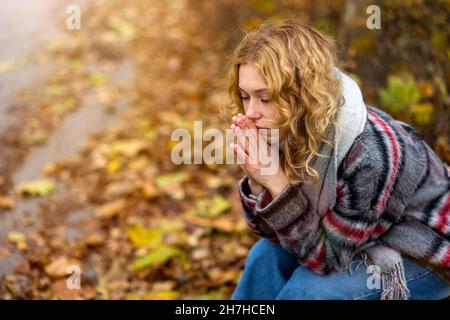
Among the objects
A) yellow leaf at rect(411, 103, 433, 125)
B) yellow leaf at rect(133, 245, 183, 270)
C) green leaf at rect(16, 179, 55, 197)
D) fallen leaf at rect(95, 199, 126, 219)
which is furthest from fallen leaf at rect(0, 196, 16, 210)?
yellow leaf at rect(411, 103, 433, 125)

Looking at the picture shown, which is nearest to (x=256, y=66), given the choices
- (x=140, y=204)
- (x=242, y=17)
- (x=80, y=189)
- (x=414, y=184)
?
(x=414, y=184)

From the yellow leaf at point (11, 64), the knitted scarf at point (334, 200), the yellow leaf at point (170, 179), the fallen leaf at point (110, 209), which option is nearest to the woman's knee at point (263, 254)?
the knitted scarf at point (334, 200)

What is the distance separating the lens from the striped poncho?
2018 mm

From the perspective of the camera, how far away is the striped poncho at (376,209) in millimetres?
2018

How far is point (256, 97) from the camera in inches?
80.0

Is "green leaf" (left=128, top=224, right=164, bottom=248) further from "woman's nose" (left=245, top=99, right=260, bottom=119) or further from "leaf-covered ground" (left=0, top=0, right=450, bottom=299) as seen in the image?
"woman's nose" (left=245, top=99, right=260, bottom=119)

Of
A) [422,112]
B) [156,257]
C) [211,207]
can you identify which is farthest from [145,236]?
[422,112]

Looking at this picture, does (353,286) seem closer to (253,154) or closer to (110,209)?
(253,154)

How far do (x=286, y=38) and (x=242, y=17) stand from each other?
12.7 feet

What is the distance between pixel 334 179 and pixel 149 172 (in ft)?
7.90

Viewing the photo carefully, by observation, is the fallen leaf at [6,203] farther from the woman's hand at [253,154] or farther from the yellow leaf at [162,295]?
the woman's hand at [253,154]

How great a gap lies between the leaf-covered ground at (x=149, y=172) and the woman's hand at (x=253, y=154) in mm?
460

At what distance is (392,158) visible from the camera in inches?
79.6
